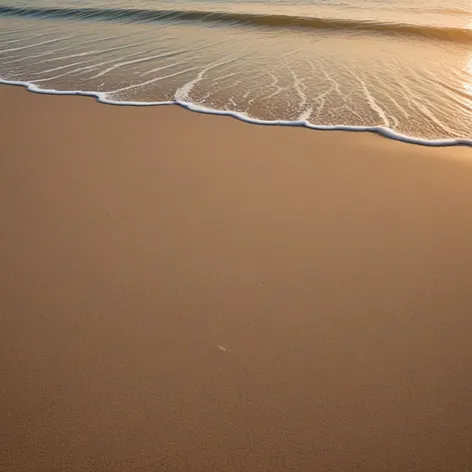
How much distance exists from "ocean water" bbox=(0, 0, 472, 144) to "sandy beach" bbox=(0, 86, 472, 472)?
1.16 m

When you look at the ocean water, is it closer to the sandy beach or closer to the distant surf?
the distant surf

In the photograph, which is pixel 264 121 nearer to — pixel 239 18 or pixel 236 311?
pixel 236 311

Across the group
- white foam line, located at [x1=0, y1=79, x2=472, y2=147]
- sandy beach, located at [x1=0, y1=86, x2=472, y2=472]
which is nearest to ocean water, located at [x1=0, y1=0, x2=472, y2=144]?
white foam line, located at [x1=0, y1=79, x2=472, y2=147]

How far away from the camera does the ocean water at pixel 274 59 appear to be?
14.8ft

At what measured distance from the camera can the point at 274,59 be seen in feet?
21.7

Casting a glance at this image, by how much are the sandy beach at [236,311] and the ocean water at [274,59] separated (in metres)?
1.16

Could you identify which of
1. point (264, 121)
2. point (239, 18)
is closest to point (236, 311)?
point (264, 121)

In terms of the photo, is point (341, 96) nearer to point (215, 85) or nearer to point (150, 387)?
point (215, 85)

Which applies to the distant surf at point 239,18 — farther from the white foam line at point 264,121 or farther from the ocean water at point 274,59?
the white foam line at point 264,121

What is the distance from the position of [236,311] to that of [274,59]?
559 cm

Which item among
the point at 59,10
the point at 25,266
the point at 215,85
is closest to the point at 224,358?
the point at 25,266

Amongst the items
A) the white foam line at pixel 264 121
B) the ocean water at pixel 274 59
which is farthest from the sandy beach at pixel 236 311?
the ocean water at pixel 274 59

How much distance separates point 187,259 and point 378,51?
6.45m

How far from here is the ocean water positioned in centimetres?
450
